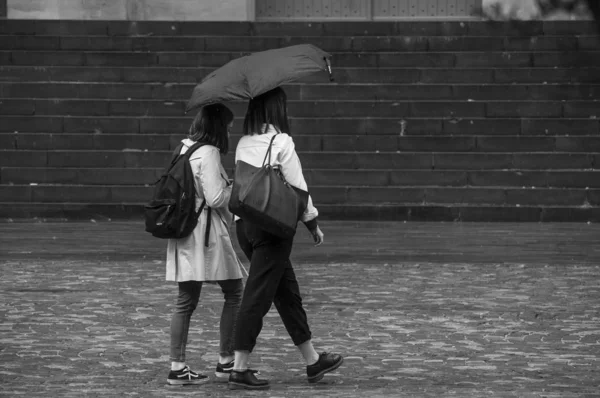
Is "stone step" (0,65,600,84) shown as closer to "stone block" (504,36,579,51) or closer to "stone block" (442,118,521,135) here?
"stone block" (504,36,579,51)

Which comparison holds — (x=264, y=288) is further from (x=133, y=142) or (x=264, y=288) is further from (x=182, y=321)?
(x=133, y=142)

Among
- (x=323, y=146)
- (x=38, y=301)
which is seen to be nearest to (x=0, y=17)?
(x=323, y=146)

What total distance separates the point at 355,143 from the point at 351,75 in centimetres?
152

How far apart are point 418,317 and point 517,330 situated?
2.61 feet

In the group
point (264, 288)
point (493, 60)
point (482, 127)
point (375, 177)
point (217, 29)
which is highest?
point (217, 29)

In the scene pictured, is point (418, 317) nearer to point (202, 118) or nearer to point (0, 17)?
point (202, 118)

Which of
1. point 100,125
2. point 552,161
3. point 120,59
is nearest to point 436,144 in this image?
point 552,161

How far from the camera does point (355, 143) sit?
16469mm

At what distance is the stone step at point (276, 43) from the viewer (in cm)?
1808

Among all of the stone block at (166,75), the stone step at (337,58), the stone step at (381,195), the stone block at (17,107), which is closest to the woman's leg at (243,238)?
the stone step at (381,195)

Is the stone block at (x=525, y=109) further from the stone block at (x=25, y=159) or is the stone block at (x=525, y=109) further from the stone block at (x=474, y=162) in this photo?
the stone block at (x=25, y=159)

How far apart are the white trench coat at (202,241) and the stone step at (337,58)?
11.9 m

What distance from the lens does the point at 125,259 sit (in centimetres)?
1160

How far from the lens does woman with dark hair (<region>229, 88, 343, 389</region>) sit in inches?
231
